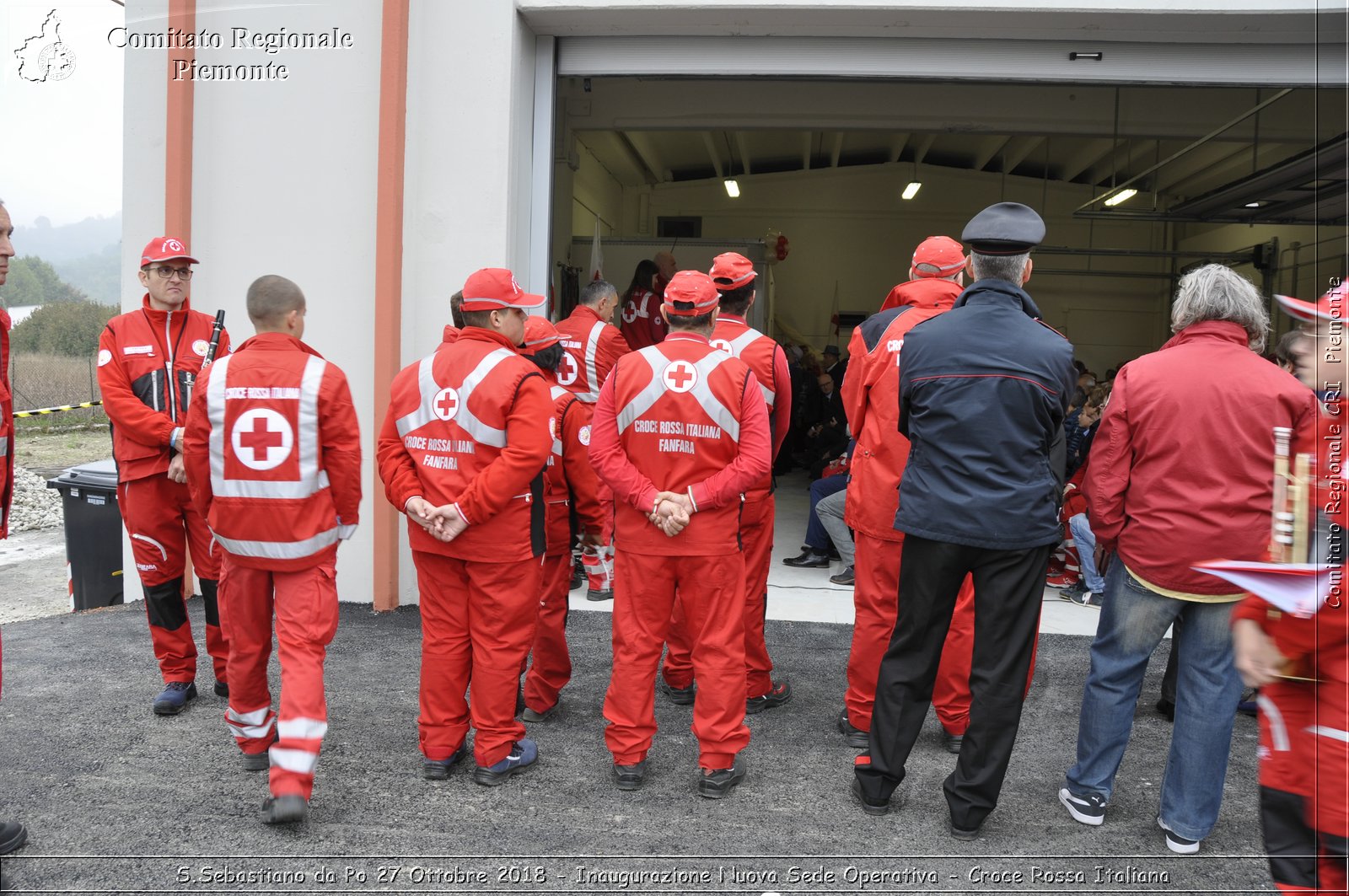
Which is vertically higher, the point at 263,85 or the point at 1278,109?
the point at 1278,109

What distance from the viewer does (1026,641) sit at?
3.06 metres

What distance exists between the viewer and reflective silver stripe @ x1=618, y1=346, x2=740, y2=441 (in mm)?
3328

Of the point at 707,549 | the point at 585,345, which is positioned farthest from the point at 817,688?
the point at 585,345

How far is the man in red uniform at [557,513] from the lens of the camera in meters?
4.02

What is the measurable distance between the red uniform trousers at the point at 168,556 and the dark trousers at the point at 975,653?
2780 millimetres

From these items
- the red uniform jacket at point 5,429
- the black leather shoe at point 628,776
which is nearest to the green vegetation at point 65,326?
the red uniform jacket at point 5,429

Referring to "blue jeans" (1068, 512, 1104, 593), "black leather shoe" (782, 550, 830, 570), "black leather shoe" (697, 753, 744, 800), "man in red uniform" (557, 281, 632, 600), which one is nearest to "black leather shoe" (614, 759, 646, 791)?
"black leather shoe" (697, 753, 744, 800)

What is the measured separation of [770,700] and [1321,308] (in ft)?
9.27

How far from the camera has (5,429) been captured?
10.3 ft

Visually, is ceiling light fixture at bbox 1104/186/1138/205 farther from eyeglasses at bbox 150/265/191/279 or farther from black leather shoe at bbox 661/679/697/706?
eyeglasses at bbox 150/265/191/279

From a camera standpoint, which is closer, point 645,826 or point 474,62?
point 645,826

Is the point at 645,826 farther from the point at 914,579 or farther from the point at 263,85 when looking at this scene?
the point at 263,85

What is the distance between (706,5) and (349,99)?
2.14m

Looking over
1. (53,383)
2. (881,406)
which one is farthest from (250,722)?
(53,383)
